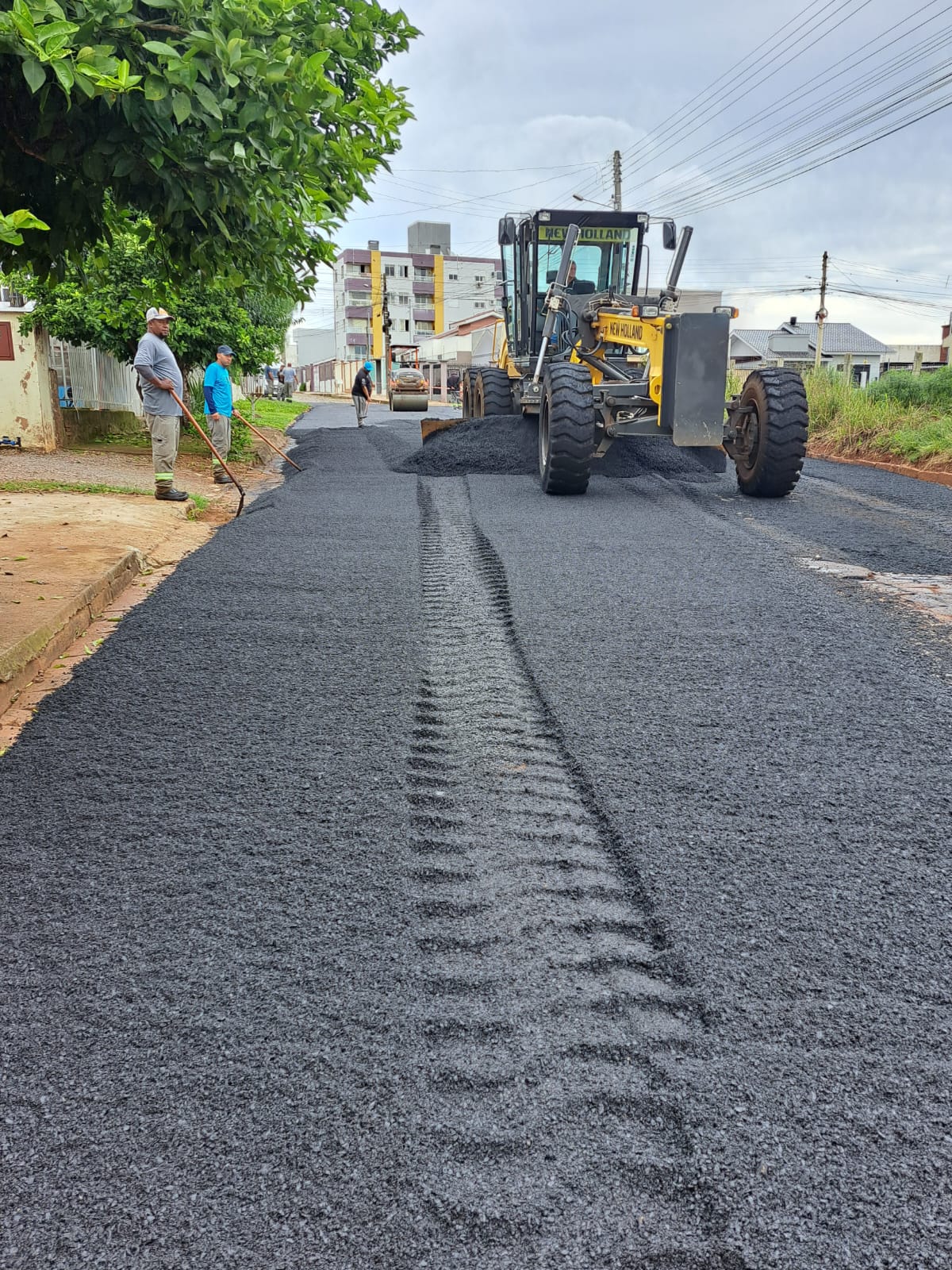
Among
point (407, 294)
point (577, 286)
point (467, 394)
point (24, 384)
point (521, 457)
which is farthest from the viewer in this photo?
point (407, 294)

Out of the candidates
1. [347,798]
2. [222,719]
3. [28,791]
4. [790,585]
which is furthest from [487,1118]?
[790,585]

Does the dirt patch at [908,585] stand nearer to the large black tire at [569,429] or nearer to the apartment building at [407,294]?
the large black tire at [569,429]

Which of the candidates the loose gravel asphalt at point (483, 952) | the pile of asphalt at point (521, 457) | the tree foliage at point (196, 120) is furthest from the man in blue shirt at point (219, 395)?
the tree foliage at point (196, 120)

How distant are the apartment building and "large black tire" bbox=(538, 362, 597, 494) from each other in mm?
68592

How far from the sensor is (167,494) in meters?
9.46

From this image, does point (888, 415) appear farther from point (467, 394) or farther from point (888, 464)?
point (467, 394)

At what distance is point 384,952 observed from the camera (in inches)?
85.6

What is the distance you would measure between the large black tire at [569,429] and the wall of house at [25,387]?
26.0 ft

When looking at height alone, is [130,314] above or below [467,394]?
above

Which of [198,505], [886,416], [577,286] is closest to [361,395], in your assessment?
[577,286]

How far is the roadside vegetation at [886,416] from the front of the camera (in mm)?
11836

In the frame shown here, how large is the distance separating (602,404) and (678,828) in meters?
6.83

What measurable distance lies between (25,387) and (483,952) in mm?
13205

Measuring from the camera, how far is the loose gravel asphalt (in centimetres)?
154
